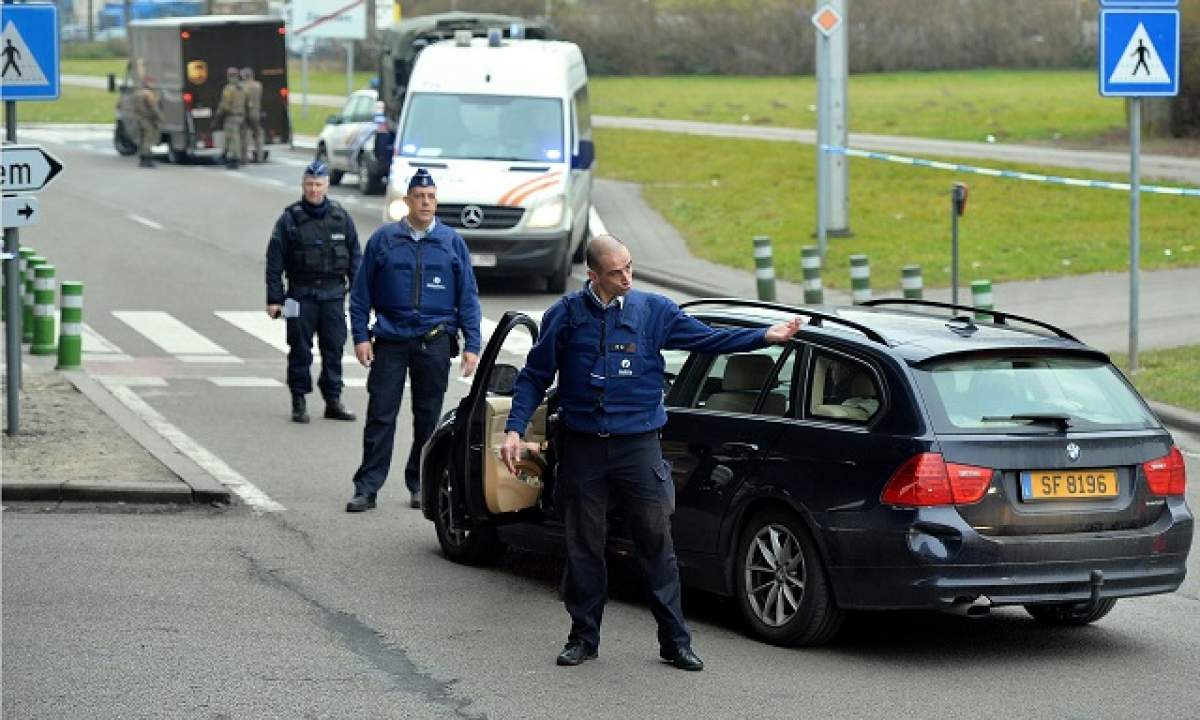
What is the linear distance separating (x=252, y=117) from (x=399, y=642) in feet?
121

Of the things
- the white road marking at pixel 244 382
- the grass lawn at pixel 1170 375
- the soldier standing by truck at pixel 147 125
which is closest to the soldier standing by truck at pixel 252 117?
the soldier standing by truck at pixel 147 125

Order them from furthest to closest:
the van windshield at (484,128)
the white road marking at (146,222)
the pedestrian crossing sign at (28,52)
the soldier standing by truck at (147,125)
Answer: the soldier standing by truck at (147,125), the white road marking at (146,222), the van windshield at (484,128), the pedestrian crossing sign at (28,52)

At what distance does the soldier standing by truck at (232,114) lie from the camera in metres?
44.1

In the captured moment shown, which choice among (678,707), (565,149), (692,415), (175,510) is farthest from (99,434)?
(565,149)

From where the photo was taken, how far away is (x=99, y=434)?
1516 cm

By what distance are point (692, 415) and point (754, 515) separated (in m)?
0.56

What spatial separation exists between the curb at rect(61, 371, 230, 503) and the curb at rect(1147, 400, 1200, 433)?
694 centimetres

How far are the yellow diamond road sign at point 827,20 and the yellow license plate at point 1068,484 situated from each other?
19331 millimetres

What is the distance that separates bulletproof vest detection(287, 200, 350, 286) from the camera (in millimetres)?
16141

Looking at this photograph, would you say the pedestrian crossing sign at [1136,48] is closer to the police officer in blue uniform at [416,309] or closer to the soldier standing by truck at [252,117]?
the police officer in blue uniform at [416,309]

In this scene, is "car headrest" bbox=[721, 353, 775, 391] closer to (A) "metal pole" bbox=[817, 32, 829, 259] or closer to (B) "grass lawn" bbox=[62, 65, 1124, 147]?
(A) "metal pole" bbox=[817, 32, 829, 259]

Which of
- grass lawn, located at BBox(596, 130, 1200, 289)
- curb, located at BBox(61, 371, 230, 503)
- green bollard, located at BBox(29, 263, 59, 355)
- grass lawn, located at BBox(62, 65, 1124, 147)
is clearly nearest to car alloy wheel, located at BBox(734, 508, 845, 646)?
curb, located at BBox(61, 371, 230, 503)

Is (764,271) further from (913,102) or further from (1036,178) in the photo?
(913,102)

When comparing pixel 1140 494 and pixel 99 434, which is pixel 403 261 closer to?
pixel 99 434
